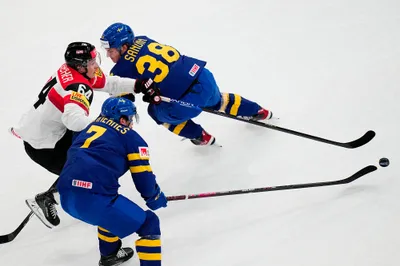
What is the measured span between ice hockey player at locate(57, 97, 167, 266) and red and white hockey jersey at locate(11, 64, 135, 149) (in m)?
0.19

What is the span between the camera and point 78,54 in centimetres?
315

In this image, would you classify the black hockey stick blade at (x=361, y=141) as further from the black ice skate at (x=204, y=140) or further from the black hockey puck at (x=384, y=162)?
the black ice skate at (x=204, y=140)

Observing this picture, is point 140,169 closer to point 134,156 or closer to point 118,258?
point 134,156

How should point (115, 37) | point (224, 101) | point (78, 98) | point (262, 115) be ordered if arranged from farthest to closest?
point (262, 115)
point (224, 101)
point (115, 37)
point (78, 98)

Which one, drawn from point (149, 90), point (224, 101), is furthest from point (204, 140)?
point (149, 90)

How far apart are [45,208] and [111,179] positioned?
0.75 meters

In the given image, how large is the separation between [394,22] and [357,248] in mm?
2659

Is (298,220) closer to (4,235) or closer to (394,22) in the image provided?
(4,235)

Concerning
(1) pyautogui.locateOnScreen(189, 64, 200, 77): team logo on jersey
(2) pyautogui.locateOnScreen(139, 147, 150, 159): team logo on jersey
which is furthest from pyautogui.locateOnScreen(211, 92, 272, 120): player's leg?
(2) pyautogui.locateOnScreen(139, 147, 150, 159): team logo on jersey

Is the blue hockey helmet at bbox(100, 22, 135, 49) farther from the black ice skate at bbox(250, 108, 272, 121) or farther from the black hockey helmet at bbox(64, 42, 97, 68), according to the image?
the black ice skate at bbox(250, 108, 272, 121)

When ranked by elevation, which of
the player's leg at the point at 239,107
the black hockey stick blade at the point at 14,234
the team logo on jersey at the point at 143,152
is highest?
the player's leg at the point at 239,107

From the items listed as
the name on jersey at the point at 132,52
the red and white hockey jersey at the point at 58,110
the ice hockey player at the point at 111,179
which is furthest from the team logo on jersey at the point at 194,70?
the ice hockey player at the point at 111,179

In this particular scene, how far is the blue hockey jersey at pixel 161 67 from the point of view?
139 inches

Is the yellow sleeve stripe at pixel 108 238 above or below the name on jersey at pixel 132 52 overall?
below
